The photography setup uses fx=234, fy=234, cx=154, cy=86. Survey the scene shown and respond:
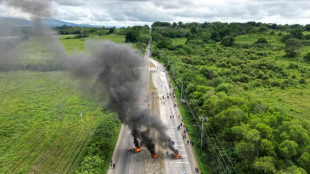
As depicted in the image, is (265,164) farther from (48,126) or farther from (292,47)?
(292,47)

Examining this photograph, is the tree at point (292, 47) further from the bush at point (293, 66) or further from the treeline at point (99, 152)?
the treeline at point (99, 152)

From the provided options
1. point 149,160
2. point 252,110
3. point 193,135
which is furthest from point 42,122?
point 252,110

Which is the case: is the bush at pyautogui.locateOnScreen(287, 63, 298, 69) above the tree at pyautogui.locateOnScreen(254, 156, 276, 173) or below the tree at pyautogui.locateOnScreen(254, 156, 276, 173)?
above

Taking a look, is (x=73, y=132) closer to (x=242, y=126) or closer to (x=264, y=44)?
(x=242, y=126)

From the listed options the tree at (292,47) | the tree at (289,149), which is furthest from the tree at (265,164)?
the tree at (292,47)

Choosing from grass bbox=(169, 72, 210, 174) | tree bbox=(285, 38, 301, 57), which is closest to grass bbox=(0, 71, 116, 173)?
grass bbox=(169, 72, 210, 174)

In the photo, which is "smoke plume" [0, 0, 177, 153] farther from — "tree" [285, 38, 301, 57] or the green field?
"tree" [285, 38, 301, 57]
